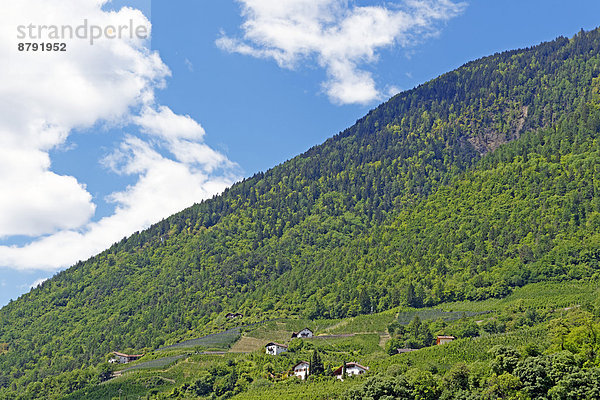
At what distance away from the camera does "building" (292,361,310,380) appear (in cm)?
11456

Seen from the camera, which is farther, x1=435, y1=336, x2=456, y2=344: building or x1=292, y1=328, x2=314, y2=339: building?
x1=292, y1=328, x2=314, y2=339: building

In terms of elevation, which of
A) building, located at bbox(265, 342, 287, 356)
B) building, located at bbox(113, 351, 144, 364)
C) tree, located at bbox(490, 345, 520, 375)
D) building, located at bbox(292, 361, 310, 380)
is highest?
building, located at bbox(113, 351, 144, 364)

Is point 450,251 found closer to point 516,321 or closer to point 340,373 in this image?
point 516,321

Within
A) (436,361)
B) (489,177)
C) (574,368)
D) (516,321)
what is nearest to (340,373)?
(436,361)

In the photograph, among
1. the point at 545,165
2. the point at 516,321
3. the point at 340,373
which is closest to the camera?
the point at 340,373

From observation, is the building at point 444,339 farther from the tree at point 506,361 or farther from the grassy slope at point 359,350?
the tree at point 506,361

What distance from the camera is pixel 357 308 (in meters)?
164

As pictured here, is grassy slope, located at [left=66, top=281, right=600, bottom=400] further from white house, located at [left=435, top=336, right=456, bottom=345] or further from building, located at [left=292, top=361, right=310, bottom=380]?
white house, located at [left=435, top=336, right=456, bottom=345]

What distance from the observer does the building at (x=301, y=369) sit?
4510 inches

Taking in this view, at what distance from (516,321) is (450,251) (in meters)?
54.3

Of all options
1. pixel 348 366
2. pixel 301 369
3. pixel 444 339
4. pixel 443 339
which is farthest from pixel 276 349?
pixel 444 339

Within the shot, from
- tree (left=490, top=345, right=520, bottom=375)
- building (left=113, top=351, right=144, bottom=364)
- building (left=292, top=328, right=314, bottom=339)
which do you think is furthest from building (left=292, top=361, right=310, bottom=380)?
building (left=113, top=351, right=144, bottom=364)

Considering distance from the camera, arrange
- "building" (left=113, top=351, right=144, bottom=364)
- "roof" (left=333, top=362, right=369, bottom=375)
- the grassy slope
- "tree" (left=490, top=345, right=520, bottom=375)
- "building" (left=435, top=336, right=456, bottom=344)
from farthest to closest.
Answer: "building" (left=113, top=351, right=144, bottom=364), "building" (left=435, top=336, right=456, bottom=344), "roof" (left=333, top=362, right=369, bottom=375), the grassy slope, "tree" (left=490, top=345, right=520, bottom=375)

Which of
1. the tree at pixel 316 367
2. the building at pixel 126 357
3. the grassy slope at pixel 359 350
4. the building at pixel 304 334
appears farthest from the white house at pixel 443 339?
the building at pixel 126 357
